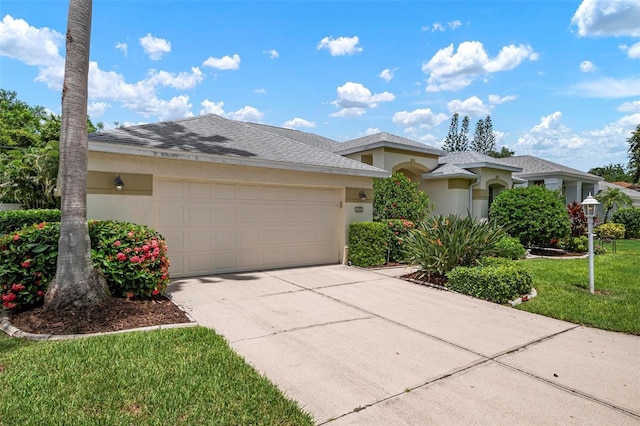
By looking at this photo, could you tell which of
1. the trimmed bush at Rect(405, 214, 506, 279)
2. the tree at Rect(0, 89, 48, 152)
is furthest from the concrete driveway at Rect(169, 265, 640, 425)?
the tree at Rect(0, 89, 48, 152)

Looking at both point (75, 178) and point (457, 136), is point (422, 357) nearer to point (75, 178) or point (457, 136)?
point (75, 178)

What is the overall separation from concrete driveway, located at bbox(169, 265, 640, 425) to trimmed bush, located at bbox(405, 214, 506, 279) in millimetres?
1162

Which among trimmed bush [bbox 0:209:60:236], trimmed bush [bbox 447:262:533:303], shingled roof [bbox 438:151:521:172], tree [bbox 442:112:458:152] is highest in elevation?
tree [bbox 442:112:458:152]

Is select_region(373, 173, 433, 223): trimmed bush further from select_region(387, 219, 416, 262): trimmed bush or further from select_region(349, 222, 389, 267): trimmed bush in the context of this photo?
select_region(349, 222, 389, 267): trimmed bush

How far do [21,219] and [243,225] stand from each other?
22.1ft

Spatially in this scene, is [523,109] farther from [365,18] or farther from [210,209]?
[210,209]

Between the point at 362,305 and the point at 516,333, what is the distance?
233 centimetres

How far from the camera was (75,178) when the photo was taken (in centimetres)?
516

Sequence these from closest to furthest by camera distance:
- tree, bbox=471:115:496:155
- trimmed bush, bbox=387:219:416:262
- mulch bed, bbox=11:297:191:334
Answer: mulch bed, bbox=11:297:191:334
trimmed bush, bbox=387:219:416:262
tree, bbox=471:115:496:155

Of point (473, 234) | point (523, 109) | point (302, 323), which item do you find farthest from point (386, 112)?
point (302, 323)

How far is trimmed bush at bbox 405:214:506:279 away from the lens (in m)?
7.86

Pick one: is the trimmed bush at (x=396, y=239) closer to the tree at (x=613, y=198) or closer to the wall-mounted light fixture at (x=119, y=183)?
the wall-mounted light fixture at (x=119, y=183)

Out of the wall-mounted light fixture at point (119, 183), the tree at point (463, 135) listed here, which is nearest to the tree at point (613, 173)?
the tree at point (463, 135)

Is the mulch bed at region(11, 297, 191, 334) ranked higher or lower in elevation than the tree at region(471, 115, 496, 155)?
lower
